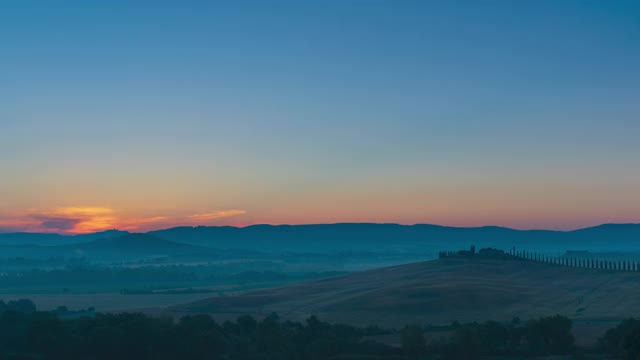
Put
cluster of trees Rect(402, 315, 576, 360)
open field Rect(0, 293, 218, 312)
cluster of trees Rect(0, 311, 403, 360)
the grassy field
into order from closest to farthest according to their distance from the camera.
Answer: cluster of trees Rect(0, 311, 403, 360), cluster of trees Rect(402, 315, 576, 360), the grassy field, open field Rect(0, 293, 218, 312)

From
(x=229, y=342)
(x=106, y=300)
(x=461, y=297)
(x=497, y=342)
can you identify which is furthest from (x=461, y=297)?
(x=106, y=300)

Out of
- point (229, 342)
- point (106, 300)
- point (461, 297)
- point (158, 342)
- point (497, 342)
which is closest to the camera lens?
point (158, 342)

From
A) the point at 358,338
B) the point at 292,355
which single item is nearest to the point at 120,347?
the point at 292,355

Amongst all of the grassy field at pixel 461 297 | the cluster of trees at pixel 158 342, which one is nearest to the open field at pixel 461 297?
the grassy field at pixel 461 297

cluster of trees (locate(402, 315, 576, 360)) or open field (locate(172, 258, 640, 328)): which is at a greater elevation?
open field (locate(172, 258, 640, 328))

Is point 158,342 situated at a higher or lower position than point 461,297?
lower

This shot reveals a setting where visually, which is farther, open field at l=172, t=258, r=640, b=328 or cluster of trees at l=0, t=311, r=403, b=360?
open field at l=172, t=258, r=640, b=328

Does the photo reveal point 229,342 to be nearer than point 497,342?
Yes

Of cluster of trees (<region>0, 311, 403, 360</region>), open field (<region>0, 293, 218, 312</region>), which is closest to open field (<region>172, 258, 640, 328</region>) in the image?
open field (<region>0, 293, 218, 312</region>)

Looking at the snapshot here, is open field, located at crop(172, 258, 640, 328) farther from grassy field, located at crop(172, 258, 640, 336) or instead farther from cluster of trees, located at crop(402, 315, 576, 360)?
cluster of trees, located at crop(402, 315, 576, 360)

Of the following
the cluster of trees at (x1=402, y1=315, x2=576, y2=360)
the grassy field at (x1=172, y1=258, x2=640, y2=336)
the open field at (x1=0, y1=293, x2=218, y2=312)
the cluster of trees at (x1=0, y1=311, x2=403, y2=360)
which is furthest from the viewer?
the open field at (x1=0, y1=293, x2=218, y2=312)

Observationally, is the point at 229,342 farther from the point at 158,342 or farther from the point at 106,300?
the point at 106,300

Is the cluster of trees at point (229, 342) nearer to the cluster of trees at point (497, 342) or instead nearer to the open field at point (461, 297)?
the cluster of trees at point (497, 342)

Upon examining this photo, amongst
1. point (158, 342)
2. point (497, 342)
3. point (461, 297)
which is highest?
point (461, 297)
